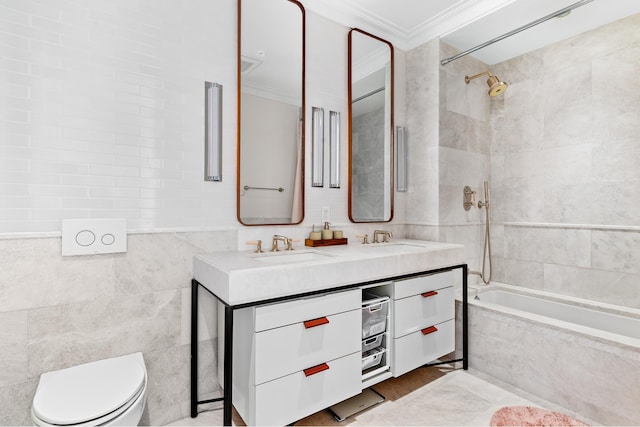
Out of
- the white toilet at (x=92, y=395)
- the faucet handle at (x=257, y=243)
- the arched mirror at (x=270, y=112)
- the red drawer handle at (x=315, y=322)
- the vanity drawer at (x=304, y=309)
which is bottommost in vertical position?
the white toilet at (x=92, y=395)

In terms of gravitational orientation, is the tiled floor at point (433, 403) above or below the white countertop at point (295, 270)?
below

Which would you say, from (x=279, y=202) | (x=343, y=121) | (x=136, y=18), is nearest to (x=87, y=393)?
(x=279, y=202)

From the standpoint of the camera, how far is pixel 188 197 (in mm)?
1765

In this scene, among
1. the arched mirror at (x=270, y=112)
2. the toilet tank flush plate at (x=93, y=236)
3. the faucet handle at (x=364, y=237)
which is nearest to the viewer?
the toilet tank flush plate at (x=93, y=236)

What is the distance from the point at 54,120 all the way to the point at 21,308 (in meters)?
0.82

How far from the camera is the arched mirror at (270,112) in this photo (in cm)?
194

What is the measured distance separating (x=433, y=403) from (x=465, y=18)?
8.60 ft

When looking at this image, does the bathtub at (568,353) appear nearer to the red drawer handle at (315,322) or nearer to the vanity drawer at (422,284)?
the vanity drawer at (422,284)

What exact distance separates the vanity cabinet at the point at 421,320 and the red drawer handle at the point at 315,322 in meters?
0.51

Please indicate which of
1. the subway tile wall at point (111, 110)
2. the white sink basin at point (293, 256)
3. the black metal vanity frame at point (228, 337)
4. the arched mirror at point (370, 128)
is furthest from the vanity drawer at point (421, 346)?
the subway tile wall at point (111, 110)

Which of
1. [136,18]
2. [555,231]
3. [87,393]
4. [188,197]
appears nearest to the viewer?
[87,393]

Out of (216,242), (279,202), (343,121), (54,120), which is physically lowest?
(216,242)

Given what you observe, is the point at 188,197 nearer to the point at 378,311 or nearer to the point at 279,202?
the point at 279,202

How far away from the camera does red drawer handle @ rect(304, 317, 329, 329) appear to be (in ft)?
4.87
